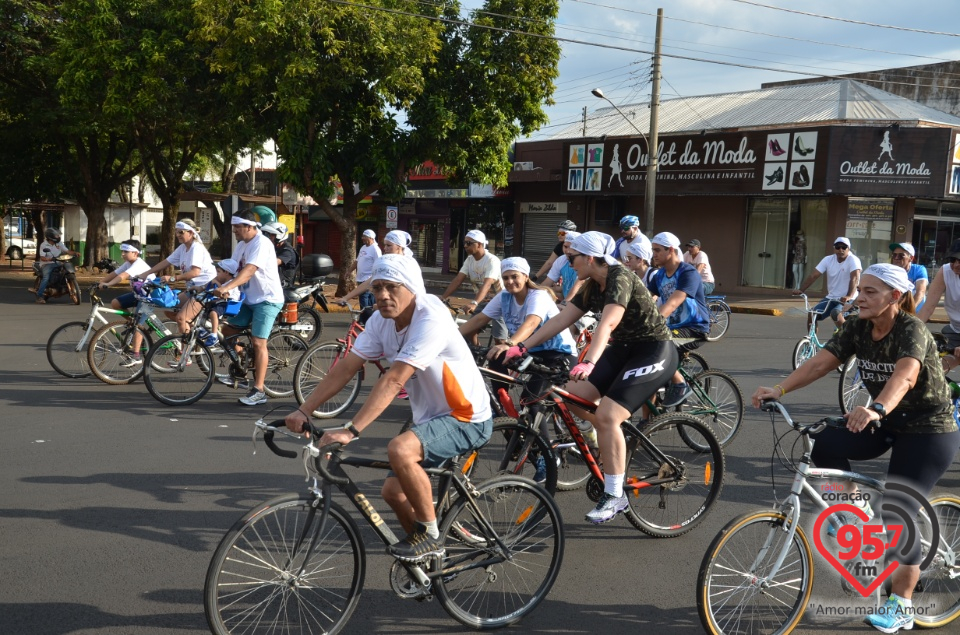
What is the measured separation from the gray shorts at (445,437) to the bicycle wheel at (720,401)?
3.67 m

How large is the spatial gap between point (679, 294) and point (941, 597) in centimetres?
349

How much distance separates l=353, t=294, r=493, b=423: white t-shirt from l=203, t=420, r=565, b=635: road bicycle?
10.7 inches

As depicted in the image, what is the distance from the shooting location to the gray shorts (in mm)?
3915

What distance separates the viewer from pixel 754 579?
3.77 metres

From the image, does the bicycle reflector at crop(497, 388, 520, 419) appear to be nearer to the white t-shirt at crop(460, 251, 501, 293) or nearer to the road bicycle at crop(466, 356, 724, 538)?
the road bicycle at crop(466, 356, 724, 538)

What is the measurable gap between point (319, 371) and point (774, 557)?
5.98 m

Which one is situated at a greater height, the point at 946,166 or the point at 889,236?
the point at 946,166

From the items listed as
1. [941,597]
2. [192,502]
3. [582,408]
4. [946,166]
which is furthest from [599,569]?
[946,166]

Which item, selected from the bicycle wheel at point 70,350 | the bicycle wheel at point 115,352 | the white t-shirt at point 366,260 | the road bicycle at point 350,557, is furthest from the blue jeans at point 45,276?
the road bicycle at point 350,557

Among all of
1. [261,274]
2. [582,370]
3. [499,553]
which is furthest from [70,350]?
[499,553]

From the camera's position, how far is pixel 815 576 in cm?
396

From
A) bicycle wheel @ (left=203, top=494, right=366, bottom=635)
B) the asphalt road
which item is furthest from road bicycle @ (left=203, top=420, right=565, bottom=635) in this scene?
the asphalt road

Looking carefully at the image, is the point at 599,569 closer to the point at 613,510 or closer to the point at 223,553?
the point at 613,510

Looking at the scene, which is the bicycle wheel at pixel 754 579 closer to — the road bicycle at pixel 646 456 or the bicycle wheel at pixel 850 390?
the road bicycle at pixel 646 456
